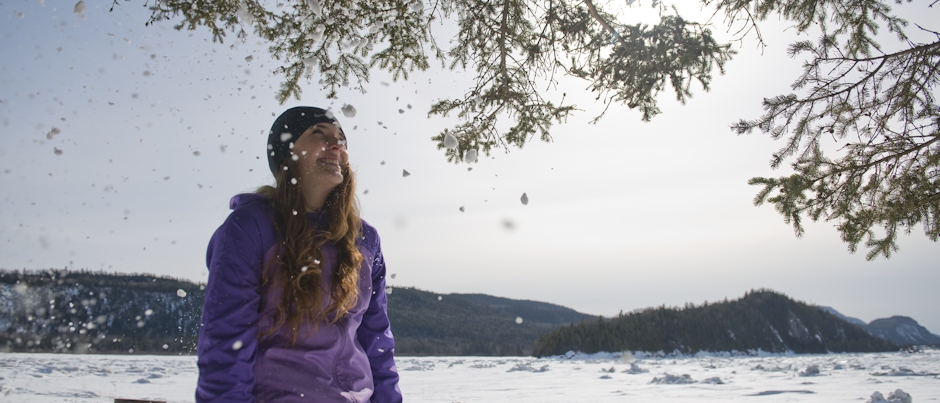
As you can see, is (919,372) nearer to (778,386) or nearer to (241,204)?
(778,386)

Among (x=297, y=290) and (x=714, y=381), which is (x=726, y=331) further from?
(x=297, y=290)

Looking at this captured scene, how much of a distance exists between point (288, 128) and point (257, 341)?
32.2 inches

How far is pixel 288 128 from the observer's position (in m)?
2.00

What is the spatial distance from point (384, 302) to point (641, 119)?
4173 millimetres

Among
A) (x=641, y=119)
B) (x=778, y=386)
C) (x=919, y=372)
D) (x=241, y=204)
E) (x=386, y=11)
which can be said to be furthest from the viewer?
(x=919, y=372)

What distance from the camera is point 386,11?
15.9 feet

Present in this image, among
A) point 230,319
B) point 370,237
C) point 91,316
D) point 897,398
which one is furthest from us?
point 91,316

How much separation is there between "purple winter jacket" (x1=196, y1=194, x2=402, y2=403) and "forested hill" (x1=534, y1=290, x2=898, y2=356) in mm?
22481

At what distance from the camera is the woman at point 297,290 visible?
147cm

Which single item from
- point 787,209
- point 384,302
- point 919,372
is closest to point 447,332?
point 919,372

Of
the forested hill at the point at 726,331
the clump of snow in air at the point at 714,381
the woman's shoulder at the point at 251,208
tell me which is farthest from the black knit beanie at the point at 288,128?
the forested hill at the point at 726,331

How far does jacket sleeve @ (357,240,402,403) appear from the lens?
1931 mm

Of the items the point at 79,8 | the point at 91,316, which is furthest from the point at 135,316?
the point at 91,316

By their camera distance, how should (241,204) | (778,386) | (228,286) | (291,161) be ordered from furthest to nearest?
(778,386) → (291,161) → (241,204) → (228,286)
